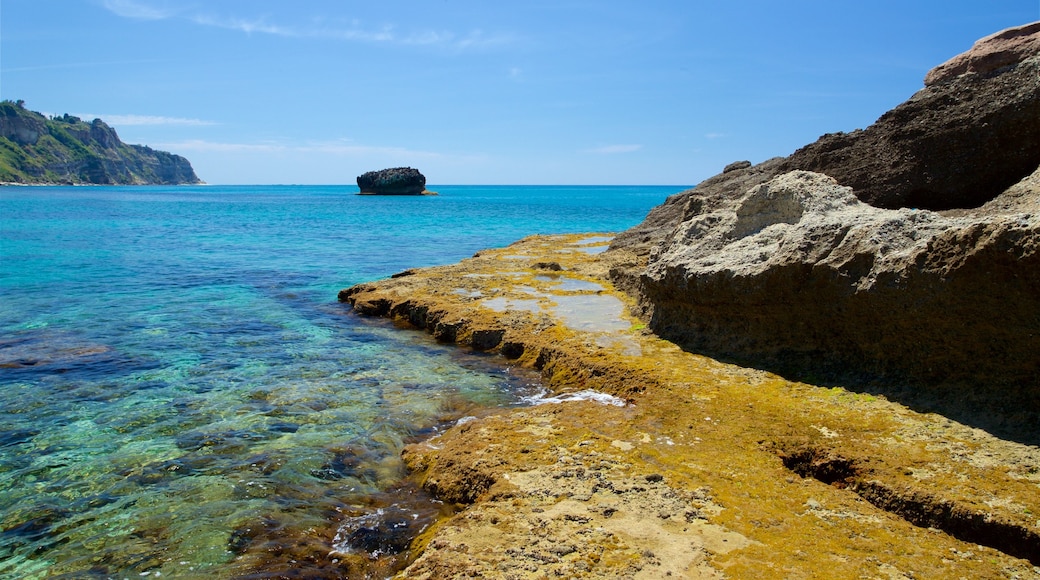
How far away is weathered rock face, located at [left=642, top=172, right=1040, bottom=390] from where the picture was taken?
7195 millimetres

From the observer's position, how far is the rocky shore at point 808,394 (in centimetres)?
550

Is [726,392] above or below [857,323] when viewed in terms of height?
below

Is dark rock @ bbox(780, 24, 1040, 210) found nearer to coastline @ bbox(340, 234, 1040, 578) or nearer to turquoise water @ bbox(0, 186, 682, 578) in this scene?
coastline @ bbox(340, 234, 1040, 578)

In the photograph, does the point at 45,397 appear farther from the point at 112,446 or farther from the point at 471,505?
the point at 471,505

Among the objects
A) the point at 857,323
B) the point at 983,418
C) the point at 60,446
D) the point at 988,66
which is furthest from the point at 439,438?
the point at 988,66

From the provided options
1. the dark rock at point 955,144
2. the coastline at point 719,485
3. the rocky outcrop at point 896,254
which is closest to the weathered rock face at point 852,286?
the rocky outcrop at point 896,254

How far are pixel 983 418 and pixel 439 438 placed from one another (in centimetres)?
674

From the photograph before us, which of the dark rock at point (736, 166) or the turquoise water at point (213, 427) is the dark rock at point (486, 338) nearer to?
the turquoise water at point (213, 427)

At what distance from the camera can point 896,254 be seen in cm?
834

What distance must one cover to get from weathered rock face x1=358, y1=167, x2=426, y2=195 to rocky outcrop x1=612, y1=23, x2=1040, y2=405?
13653 centimetres

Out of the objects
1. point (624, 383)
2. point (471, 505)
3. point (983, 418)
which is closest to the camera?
point (471, 505)

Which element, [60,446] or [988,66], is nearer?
[60,446]

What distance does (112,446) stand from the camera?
887 cm

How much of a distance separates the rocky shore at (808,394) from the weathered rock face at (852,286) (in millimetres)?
32
